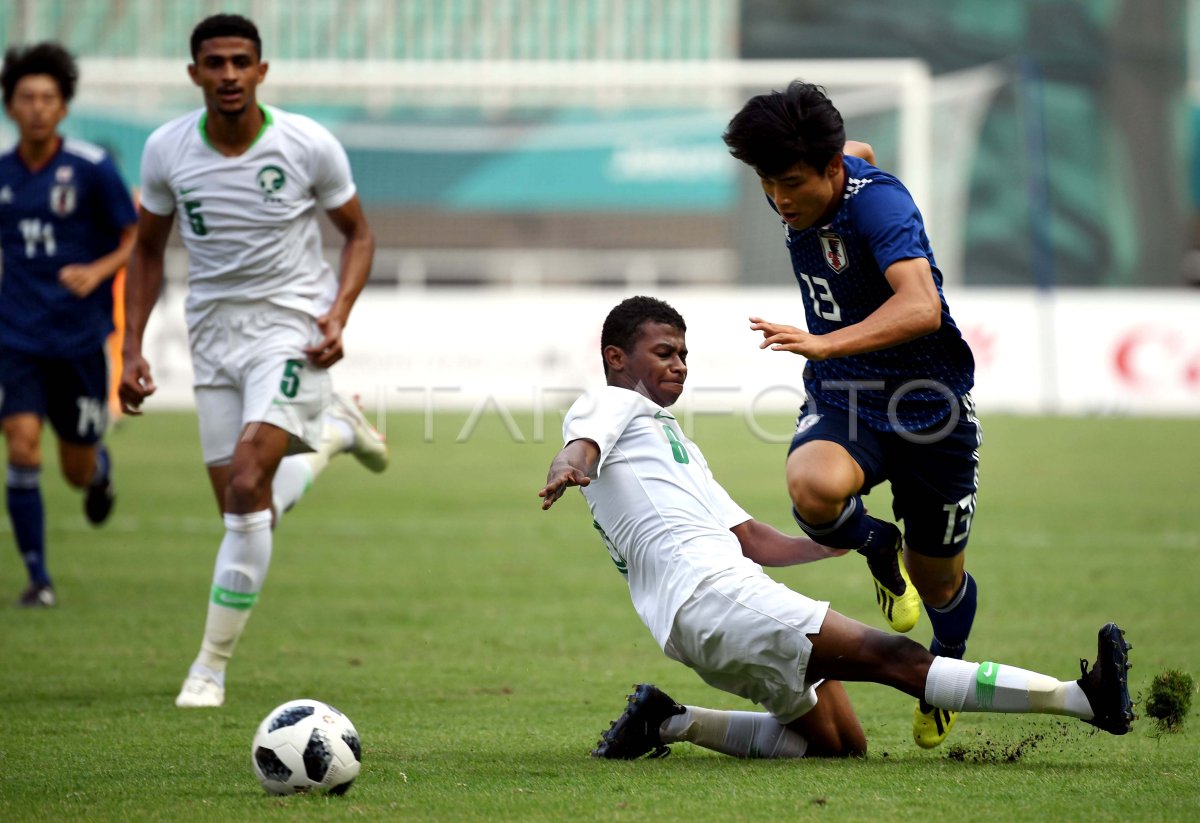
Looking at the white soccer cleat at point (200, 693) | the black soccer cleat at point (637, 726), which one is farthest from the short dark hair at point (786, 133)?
the white soccer cleat at point (200, 693)

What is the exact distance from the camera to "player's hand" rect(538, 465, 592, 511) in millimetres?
4234

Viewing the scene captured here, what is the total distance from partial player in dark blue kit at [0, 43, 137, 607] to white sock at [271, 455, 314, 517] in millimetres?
1602

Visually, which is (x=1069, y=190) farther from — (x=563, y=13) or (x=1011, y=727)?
(x=1011, y=727)

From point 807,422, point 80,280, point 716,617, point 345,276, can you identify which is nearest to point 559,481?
point 716,617

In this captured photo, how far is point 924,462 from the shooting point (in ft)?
17.3

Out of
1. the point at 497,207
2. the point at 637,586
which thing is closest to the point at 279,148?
the point at 637,586

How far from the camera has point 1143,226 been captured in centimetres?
4131

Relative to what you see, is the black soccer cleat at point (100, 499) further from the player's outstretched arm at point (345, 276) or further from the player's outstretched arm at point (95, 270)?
the player's outstretched arm at point (345, 276)

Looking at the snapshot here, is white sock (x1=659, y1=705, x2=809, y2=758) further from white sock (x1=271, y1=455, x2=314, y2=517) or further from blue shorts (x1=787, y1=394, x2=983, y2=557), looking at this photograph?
white sock (x1=271, y1=455, x2=314, y2=517)

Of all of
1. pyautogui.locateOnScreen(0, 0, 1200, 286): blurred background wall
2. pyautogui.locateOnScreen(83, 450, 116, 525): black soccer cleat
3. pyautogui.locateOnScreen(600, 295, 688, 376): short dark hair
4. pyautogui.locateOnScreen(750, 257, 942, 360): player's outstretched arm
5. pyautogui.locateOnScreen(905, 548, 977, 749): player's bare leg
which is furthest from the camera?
pyautogui.locateOnScreen(0, 0, 1200, 286): blurred background wall

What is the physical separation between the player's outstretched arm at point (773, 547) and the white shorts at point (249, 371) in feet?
6.67

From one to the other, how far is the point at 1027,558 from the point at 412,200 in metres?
19.9

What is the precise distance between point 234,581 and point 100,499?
3692mm

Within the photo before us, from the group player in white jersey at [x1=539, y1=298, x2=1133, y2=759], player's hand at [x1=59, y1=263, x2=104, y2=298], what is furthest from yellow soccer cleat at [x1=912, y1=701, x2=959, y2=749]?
player's hand at [x1=59, y1=263, x2=104, y2=298]
